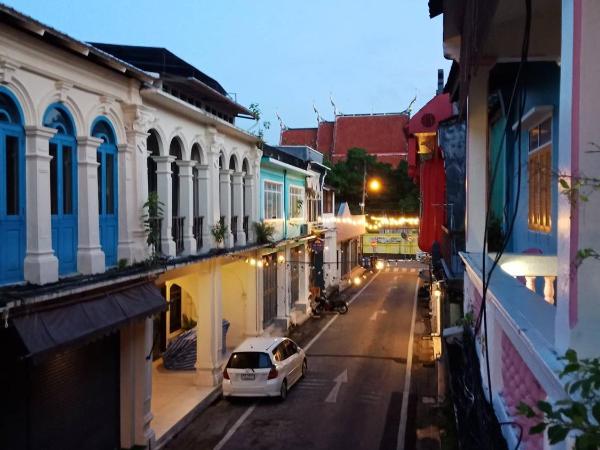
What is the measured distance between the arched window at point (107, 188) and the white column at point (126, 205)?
0.33ft

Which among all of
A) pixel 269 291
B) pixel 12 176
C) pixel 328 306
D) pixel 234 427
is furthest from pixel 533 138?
pixel 328 306

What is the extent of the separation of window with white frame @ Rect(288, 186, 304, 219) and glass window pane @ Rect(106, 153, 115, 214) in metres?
15.6

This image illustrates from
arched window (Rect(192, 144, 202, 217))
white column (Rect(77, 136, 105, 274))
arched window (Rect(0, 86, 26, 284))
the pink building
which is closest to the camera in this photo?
the pink building

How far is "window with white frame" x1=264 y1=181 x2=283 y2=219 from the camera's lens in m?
23.1

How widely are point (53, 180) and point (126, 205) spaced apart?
213cm

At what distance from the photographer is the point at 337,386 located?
58.1 feet

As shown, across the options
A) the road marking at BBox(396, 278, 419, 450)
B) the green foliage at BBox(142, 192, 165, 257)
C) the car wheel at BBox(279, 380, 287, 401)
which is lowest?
the road marking at BBox(396, 278, 419, 450)

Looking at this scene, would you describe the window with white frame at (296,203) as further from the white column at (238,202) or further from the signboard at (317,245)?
the white column at (238,202)

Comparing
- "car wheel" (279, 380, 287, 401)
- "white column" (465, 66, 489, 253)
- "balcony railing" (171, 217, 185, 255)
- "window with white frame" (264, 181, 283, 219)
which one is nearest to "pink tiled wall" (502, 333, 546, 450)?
"white column" (465, 66, 489, 253)

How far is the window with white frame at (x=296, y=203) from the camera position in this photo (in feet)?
91.1

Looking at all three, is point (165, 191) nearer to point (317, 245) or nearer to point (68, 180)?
point (68, 180)

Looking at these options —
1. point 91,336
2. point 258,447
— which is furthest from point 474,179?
point 258,447

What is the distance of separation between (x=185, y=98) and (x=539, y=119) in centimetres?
1051

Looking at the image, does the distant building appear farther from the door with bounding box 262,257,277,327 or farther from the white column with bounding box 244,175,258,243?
the white column with bounding box 244,175,258,243
